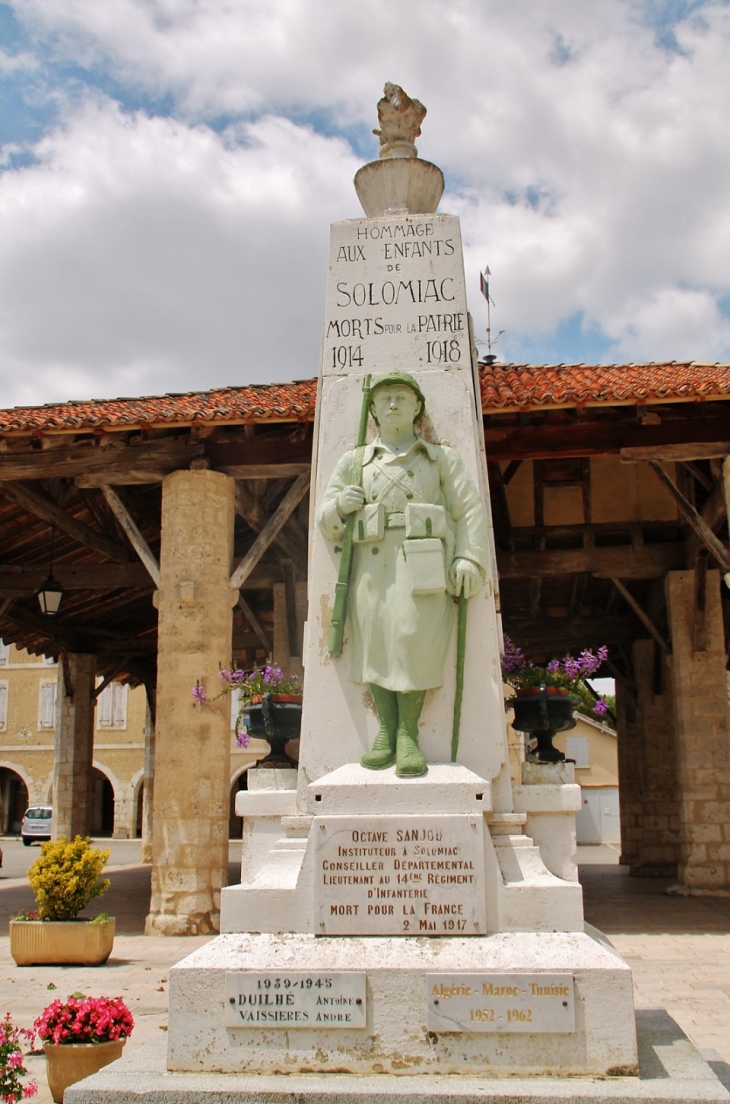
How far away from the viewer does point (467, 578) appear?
13.5 ft

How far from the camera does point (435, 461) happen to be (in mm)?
4391

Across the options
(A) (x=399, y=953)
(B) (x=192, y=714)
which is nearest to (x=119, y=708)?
(B) (x=192, y=714)

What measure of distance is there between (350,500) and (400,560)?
35 centimetres

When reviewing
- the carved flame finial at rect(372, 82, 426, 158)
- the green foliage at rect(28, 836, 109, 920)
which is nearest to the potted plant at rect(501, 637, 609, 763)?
the carved flame finial at rect(372, 82, 426, 158)

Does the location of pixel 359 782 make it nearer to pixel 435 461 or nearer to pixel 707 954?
pixel 435 461

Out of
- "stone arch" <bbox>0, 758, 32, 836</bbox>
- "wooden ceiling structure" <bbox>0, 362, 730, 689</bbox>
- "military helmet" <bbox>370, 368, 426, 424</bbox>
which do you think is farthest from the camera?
"stone arch" <bbox>0, 758, 32, 836</bbox>

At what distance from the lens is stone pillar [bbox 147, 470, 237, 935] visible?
8750 mm

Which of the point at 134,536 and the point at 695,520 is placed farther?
the point at 695,520

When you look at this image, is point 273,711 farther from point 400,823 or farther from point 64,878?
point 64,878

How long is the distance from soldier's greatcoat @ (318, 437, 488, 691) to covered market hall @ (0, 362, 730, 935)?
4.67 m

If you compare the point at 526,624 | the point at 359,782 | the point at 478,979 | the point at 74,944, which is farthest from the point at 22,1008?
A: the point at 526,624

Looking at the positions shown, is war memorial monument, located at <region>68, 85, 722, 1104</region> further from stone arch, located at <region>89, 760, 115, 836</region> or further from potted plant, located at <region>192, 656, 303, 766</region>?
stone arch, located at <region>89, 760, 115, 836</region>

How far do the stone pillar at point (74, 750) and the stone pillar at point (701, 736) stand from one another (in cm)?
952

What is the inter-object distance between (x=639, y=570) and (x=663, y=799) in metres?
5.22
